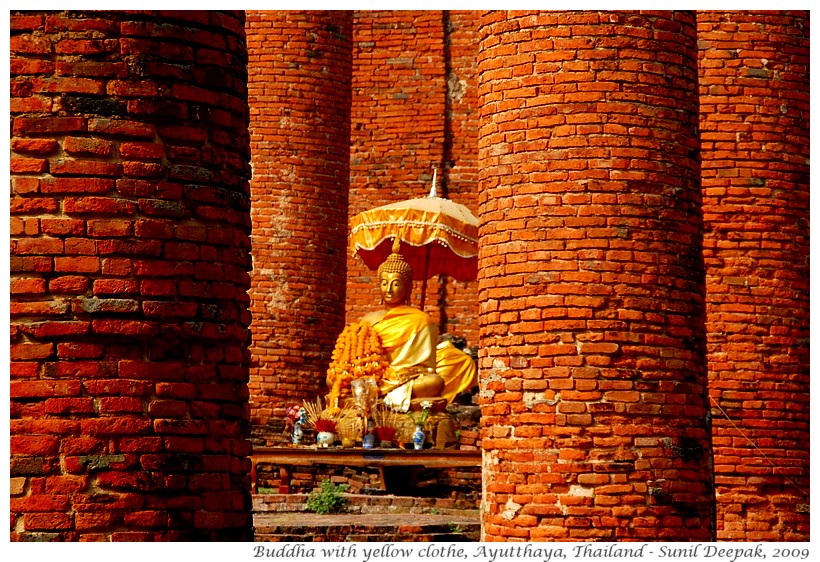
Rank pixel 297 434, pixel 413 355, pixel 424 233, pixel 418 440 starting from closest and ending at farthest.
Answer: pixel 418 440
pixel 297 434
pixel 413 355
pixel 424 233

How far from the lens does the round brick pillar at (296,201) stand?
54.8 feet

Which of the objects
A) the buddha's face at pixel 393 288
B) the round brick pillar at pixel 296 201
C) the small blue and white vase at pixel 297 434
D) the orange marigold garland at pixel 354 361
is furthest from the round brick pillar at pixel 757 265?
the round brick pillar at pixel 296 201

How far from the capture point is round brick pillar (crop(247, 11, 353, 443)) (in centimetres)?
1670

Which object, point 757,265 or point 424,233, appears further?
point 424,233

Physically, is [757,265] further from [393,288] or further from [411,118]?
[411,118]

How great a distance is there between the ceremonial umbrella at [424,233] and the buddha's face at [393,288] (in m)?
0.54

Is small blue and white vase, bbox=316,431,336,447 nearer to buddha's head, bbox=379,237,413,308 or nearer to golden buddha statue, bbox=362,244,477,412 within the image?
golden buddha statue, bbox=362,244,477,412

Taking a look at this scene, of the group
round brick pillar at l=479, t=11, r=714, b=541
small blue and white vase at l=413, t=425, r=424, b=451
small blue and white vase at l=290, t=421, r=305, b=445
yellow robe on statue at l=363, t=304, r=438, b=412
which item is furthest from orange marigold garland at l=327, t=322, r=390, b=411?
round brick pillar at l=479, t=11, r=714, b=541

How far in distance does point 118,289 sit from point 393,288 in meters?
10.8

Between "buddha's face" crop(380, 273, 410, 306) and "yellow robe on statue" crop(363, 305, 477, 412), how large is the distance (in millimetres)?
88

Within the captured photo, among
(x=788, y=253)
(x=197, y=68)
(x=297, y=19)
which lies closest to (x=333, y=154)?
(x=297, y=19)

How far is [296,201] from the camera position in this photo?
670 inches

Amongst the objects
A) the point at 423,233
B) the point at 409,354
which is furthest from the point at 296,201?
the point at 409,354

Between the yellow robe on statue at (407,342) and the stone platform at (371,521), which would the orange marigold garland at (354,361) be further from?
the stone platform at (371,521)
